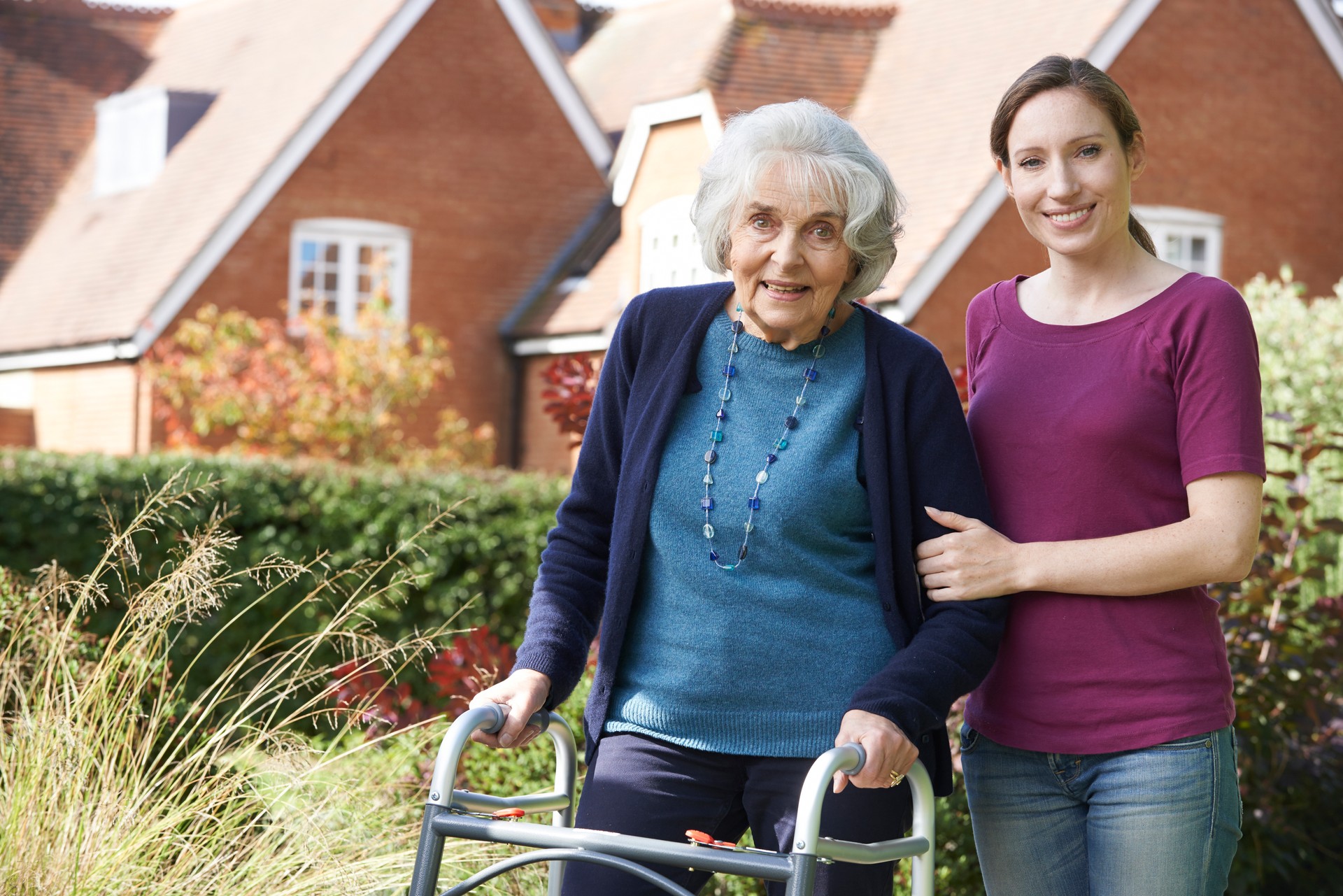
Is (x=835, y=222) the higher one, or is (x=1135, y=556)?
(x=835, y=222)

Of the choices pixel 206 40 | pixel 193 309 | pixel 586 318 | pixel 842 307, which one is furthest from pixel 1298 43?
pixel 842 307

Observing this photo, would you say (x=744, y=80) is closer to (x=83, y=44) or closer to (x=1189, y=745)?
(x=83, y=44)

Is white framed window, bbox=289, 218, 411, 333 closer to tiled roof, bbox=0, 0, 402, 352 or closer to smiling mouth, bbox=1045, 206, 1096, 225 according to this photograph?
tiled roof, bbox=0, 0, 402, 352

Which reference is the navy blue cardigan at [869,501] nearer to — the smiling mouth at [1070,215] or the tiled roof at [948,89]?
the smiling mouth at [1070,215]

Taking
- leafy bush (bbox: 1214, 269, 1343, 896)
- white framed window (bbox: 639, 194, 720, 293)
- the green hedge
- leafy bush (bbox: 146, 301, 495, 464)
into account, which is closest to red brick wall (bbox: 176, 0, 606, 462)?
leafy bush (bbox: 146, 301, 495, 464)

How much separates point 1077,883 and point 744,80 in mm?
15487

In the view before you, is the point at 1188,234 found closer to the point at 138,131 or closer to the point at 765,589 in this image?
the point at 138,131

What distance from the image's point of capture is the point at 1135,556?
2570mm

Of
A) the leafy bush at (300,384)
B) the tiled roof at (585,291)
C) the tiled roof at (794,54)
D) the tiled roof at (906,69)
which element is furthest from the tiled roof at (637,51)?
the leafy bush at (300,384)

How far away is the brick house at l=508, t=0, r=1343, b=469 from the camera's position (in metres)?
15.5

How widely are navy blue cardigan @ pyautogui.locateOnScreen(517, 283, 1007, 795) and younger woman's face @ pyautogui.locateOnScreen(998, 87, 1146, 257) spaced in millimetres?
315

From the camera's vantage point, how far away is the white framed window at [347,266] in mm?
18891

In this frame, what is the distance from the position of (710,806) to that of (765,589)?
0.39 meters

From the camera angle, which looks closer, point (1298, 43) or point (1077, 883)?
point (1077, 883)
